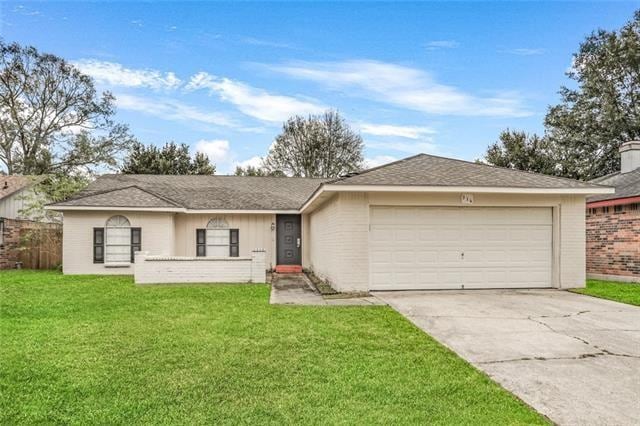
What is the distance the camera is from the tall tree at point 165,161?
33.2 metres

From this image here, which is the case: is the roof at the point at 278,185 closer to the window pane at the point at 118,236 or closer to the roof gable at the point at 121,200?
the roof gable at the point at 121,200

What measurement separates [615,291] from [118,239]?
14.5 meters

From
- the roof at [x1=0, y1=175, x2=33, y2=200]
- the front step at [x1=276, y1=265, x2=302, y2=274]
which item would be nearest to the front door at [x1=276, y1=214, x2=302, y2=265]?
the front step at [x1=276, y1=265, x2=302, y2=274]

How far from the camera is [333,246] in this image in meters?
11.1

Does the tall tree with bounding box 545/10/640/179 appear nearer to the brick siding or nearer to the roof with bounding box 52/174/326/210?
the brick siding

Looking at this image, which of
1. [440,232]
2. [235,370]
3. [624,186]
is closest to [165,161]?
[440,232]

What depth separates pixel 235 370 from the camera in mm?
4629

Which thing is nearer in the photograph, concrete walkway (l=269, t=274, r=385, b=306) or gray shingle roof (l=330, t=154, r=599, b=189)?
concrete walkway (l=269, t=274, r=385, b=306)

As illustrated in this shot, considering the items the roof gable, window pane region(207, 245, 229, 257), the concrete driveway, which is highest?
the roof gable

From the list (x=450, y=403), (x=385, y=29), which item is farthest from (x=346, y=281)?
(x=385, y=29)

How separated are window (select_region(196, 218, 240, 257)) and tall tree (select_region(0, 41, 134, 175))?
57.2 feet

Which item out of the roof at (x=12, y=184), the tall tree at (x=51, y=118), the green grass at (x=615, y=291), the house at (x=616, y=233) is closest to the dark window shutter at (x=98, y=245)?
the roof at (x=12, y=184)

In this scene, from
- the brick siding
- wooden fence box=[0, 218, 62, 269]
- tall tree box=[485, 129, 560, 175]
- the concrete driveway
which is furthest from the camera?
tall tree box=[485, 129, 560, 175]

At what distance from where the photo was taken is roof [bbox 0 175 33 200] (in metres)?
17.9
